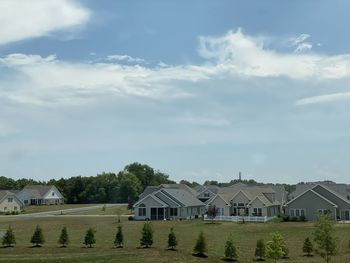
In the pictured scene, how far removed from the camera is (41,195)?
436 ft

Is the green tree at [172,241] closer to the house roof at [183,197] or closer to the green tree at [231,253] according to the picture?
the green tree at [231,253]

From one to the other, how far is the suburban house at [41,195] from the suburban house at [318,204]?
76863 mm

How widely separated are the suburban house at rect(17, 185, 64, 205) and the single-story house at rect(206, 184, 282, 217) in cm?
6613

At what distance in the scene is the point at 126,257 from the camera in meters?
33.6

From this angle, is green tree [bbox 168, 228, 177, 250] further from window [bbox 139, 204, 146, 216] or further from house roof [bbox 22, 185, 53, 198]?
house roof [bbox 22, 185, 53, 198]

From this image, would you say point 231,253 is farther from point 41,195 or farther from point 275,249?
point 41,195

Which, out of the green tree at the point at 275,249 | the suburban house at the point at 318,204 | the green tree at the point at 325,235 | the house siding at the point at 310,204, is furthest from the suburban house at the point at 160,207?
the green tree at the point at 325,235

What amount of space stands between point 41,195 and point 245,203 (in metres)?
72.1

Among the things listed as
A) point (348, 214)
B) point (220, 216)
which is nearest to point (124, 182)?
point (220, 216)

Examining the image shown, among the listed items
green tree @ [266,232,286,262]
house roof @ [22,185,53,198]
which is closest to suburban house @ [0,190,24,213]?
house roof @ [22,185,53,198]

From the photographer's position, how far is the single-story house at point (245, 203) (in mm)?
74125

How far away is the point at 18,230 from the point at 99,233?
9724 millimetres

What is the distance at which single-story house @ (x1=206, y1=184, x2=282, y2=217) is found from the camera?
74125mm

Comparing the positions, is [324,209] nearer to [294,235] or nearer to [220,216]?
[220,216]
